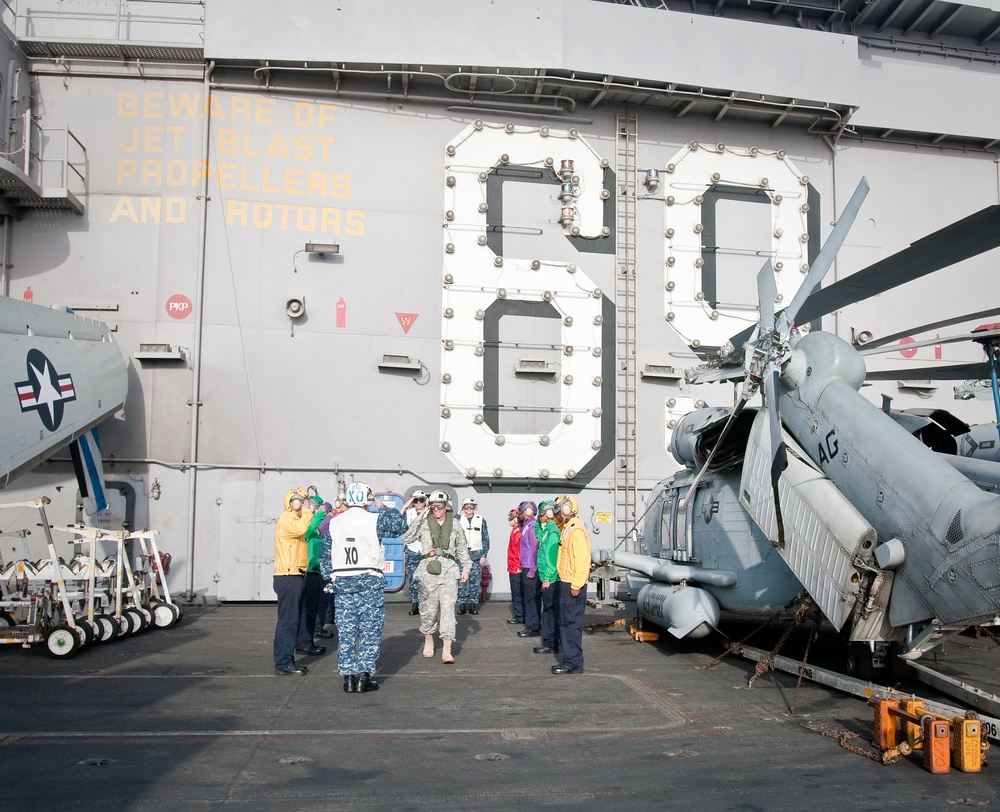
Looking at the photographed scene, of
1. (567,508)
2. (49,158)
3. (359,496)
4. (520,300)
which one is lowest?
(567,508)

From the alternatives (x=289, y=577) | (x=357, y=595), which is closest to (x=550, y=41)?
(x=289, y=577)

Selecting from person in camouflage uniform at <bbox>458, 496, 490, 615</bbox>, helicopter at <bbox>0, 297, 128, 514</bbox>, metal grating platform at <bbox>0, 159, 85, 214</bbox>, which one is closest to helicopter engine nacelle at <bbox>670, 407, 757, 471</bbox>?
person in camouflage uniform at <bbox>458, 496, 490, 615</bbox>

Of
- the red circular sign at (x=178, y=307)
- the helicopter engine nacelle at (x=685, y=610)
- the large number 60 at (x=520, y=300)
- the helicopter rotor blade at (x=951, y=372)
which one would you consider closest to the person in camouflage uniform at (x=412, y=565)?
the large number 60 at (x=520, y=300)

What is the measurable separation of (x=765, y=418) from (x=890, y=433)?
5.61 feet

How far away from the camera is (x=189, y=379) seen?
15.0 meters

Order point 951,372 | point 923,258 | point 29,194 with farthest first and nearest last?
point 29,194
point 951,372
point 923,258

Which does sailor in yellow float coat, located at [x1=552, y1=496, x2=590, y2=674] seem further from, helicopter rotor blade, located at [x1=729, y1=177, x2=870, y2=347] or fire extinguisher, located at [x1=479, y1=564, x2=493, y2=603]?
fire extinguisher, located at [x1=479, y1=564, x2=493, y2=603]

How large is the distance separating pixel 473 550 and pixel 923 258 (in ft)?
29.1

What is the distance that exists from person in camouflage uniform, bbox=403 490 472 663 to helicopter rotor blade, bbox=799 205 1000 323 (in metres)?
4.73

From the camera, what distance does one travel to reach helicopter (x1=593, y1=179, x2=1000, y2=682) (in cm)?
659

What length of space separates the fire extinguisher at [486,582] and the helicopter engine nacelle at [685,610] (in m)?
5.45

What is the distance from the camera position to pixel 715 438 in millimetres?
10555

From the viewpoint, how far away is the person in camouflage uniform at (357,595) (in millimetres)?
8109

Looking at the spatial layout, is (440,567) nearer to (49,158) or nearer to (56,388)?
(56,388)
